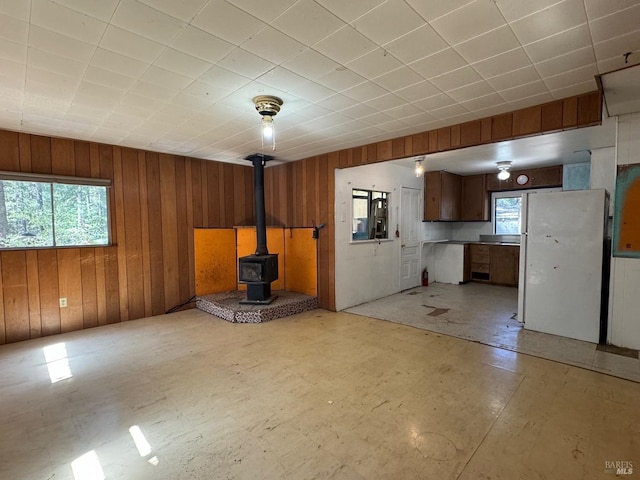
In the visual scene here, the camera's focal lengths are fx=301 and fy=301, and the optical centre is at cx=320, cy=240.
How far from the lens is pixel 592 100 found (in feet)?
8.71

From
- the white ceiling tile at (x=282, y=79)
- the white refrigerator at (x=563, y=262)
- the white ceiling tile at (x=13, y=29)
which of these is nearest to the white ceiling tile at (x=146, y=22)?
the white ceiling tile at (x=13, y=29)

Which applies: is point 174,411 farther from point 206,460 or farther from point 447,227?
point 447,227

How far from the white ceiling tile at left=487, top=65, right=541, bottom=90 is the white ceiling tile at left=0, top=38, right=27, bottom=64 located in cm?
335

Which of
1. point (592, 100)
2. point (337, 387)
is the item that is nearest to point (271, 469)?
point (337, 387)

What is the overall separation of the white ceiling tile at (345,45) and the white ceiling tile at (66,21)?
4.28 ft

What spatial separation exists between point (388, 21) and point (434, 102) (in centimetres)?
134

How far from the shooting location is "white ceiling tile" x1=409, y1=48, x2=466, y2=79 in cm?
208

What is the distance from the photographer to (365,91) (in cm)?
263

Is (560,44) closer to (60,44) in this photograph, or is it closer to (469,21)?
(469,21)

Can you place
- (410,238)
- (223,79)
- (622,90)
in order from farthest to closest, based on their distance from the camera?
(410,238)
(622,90)
(223,79)

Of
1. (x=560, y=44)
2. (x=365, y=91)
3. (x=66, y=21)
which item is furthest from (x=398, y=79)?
(x=66, y=21)

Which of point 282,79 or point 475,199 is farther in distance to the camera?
point 475,199

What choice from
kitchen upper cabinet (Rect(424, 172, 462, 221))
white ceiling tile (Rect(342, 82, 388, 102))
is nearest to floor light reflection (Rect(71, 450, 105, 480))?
white ceiling tile (Rect(342, 82, 388, 102))

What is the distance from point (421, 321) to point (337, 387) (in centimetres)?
218
